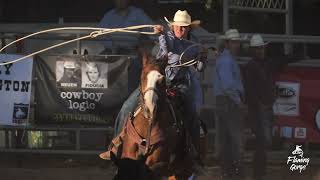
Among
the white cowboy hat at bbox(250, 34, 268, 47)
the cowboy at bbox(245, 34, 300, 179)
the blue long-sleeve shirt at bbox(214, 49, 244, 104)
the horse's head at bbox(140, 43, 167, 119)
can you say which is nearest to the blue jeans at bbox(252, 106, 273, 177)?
the cowboy at bbox(245, 34, 300, 179)

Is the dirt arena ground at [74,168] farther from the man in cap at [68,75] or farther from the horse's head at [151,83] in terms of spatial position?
the horse's head at [151,83]

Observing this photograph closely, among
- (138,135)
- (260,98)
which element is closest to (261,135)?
(260,98)

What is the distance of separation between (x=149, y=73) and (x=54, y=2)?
7.99 metres

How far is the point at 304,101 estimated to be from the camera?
10.6 metres

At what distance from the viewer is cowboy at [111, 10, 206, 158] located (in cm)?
758

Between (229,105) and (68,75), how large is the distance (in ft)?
8.20

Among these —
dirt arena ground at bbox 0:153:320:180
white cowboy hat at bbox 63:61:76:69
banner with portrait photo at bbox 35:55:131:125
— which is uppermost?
white cowboy hat at bbox 63:61:76:69

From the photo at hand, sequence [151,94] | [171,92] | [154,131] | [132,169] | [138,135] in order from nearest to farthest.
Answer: [151,94] → [154,131] → [138,135] → [132,169] → [171,92]

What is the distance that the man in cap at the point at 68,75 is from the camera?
1058 cm

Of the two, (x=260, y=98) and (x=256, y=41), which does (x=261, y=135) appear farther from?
(x=256, y=41)

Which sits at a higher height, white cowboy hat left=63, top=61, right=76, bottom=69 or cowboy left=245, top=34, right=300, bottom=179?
white cowboy hat left=63, top=61, right=76, bottom=69

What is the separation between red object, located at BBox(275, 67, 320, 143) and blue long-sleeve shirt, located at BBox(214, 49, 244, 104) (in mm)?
661

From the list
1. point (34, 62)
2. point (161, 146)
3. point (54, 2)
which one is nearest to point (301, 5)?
point (54, 2)

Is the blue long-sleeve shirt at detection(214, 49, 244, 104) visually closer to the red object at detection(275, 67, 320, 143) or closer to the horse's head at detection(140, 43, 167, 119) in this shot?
the red object at detection(275, 67, 320, 143)
